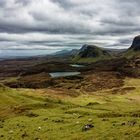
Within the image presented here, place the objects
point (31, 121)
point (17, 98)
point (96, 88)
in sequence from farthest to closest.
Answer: point (96, 88), point (17, 98), point (31, 121)

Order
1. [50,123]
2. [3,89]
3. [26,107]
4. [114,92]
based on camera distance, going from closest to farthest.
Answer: [50,123]
[26,107]
[3,89]
[114,92]

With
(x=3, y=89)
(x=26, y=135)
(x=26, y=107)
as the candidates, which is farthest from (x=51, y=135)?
(x=3, y=89)

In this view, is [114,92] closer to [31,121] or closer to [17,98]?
[17,98]

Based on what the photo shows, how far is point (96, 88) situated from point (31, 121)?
129 m

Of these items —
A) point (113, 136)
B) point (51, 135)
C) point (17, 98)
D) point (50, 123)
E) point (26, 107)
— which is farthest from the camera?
point (17, 98)

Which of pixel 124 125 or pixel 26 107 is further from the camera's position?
pixel 26 107

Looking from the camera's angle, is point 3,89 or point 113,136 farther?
point 3,89

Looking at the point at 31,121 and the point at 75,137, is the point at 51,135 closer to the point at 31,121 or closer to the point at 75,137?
the point at 75,137

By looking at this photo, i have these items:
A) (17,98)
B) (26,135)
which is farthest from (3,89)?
(26,135)

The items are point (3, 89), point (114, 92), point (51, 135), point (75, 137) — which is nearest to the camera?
point (75, 137)

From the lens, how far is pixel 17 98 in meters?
90.6

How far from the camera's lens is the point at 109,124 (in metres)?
35.7

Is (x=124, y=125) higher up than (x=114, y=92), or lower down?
higher up

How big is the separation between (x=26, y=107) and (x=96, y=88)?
112 meters
